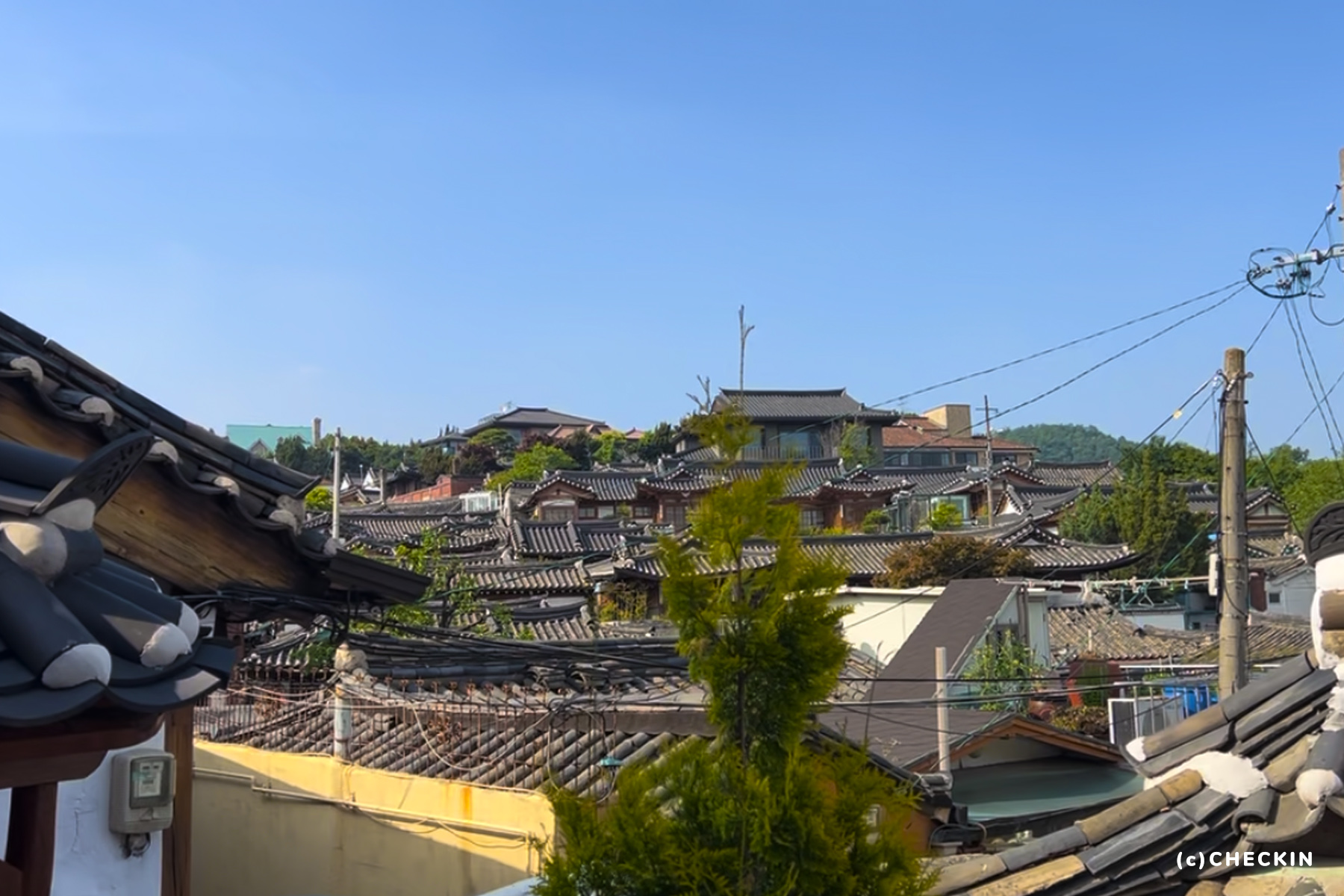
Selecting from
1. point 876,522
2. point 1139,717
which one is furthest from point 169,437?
point 876,522

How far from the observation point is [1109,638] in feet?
80.8

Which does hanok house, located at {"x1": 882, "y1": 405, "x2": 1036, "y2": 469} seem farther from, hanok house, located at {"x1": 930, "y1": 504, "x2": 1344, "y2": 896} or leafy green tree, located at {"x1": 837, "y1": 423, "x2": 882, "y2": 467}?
hanok house, located at {"x1": 930, "y1": 504, "x2": 1344, "y2": 896}

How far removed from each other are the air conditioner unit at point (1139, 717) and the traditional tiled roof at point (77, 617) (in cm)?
1582

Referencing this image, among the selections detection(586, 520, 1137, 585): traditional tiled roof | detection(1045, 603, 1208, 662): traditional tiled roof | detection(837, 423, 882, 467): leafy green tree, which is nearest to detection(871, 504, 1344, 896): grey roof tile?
detection(1045, 603, 1208, 662): traditional tiled roof

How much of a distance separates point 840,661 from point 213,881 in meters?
9.39

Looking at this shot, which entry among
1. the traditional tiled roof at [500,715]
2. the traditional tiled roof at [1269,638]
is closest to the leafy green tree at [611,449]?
the traditional tiled roof at [1269,638]

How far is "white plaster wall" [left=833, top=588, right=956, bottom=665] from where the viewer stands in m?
22.8

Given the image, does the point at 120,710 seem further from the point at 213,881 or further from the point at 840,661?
the point at 213,881

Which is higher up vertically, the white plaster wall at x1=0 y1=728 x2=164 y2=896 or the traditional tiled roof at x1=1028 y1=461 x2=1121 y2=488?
the traditional tiled roof at x1=1028 y1=461 x2=1121 y2=488

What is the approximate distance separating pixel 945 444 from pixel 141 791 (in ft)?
Answer: 245

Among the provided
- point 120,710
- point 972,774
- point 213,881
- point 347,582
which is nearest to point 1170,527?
point 972,774

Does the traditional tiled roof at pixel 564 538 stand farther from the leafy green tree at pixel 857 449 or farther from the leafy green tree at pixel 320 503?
the leafy green tree at pixel 857 449

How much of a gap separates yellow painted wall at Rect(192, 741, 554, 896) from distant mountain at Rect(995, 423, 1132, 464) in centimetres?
15338

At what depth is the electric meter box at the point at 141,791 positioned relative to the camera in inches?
194
